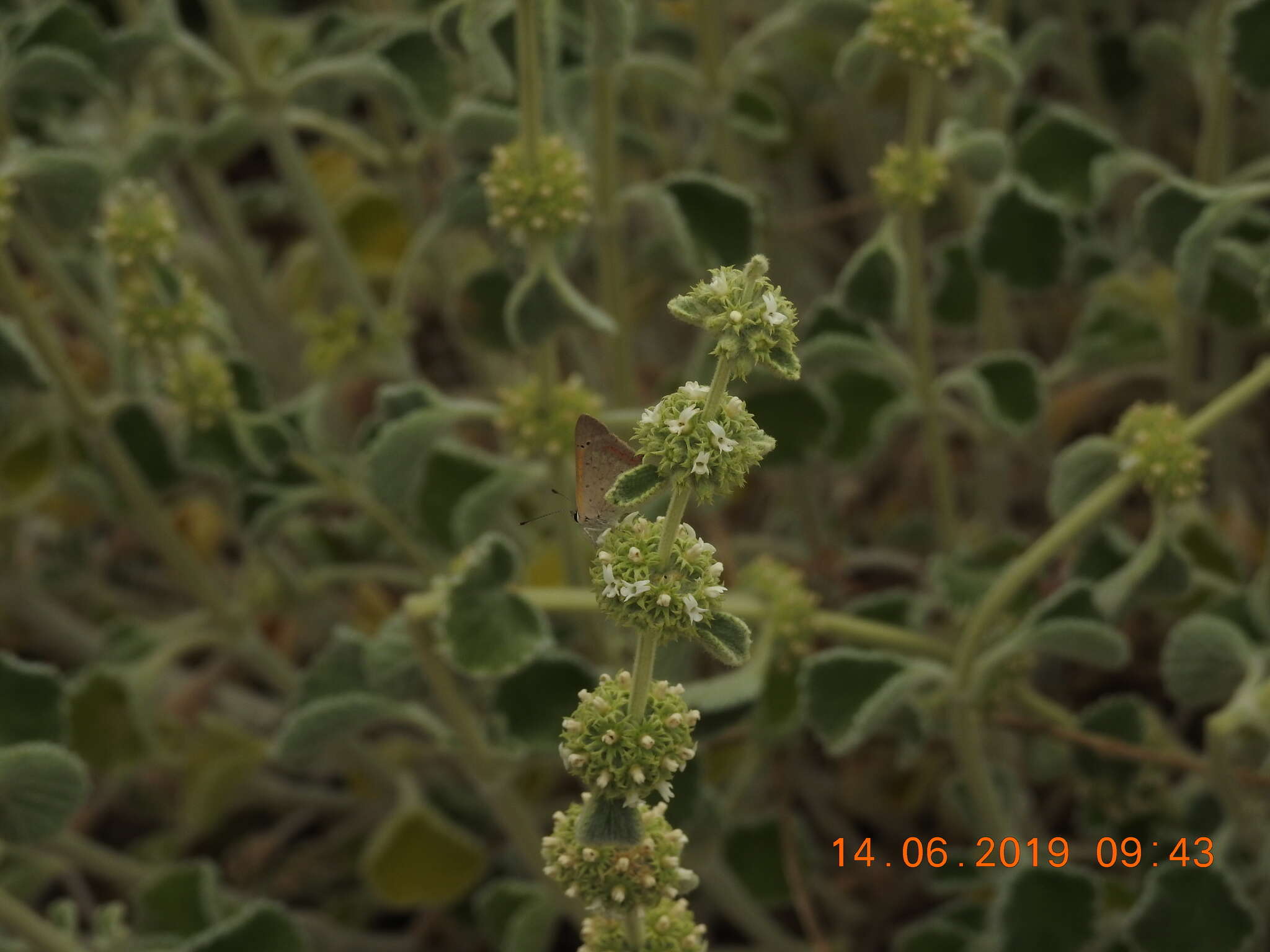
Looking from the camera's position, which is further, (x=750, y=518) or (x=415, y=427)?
(x=750, y=518)

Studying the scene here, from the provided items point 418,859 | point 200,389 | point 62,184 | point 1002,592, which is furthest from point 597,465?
point 418,859

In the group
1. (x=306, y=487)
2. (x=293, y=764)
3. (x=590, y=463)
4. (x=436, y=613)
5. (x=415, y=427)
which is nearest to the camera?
(x=590, y=463)

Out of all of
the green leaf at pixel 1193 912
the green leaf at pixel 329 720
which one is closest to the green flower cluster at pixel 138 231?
the green leaf at pixel 329 720

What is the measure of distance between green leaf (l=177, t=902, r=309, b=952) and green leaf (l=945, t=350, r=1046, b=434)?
799 millimetres

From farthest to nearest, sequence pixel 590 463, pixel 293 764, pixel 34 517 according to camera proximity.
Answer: pixel 34 517
pixel 293 764
pixel 590 463

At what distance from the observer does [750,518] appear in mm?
2221

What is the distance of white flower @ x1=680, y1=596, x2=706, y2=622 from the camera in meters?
0.73

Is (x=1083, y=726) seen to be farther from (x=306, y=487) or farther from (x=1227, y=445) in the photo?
(x=306, y=487)

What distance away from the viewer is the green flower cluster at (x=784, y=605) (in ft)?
4.44

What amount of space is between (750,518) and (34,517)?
1.04 meters

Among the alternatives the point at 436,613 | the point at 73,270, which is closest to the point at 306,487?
the point at 436,613

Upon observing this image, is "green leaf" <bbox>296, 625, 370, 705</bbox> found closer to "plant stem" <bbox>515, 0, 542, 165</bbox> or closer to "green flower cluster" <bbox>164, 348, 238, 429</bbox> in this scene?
"green flower cluster" <bbox>164, 348, 238, 429</bbox>

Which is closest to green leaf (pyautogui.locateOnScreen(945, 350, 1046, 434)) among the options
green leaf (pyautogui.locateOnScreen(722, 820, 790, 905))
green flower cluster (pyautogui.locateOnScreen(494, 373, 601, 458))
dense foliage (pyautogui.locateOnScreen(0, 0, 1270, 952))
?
dense foliage (pyautogui.locateOnScreen(0, 0, 1270, 952))

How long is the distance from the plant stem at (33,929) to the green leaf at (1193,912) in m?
0.91
